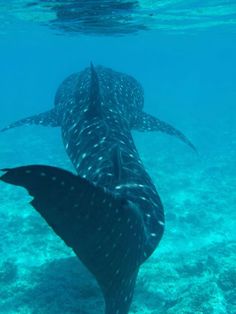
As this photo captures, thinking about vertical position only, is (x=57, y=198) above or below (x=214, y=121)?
above

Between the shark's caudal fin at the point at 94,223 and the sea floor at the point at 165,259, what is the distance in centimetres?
444

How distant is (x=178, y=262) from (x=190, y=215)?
4607mm

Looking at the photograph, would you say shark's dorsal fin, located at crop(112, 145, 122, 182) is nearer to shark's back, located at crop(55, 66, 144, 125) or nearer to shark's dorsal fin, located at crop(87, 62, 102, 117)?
shark's dorsal fin, located at crop(87, 62, 102, 117)

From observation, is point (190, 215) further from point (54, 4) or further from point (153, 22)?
point (153, 22)

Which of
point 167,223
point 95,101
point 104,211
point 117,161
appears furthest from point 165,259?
point 104,211

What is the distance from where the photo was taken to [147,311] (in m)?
8.38

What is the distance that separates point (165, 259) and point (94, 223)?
8.52 m

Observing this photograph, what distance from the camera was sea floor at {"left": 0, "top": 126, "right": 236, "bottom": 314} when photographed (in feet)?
27.5

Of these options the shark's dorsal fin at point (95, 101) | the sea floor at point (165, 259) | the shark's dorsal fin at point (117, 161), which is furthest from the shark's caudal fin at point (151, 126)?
the shark's dorsal fin at point (117, 161)

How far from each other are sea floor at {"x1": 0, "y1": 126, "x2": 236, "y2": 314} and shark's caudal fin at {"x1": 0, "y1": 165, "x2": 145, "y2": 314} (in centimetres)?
444

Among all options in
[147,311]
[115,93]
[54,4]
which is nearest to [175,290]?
[147,311]

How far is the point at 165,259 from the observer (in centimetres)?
1141

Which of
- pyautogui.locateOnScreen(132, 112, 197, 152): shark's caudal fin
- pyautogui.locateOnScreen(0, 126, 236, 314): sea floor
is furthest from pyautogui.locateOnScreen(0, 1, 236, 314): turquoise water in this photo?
pyautogui.locateOnScreen(132, 112, 197, 152): shark's caudal fin

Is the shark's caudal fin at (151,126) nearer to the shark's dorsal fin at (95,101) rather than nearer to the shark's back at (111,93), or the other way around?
the shark's back at (111,93)
